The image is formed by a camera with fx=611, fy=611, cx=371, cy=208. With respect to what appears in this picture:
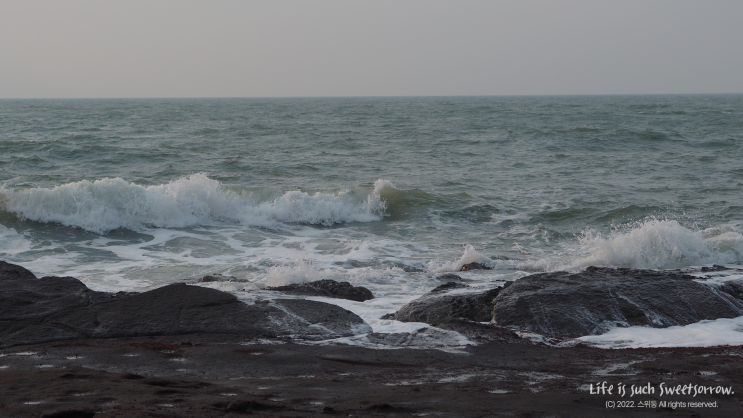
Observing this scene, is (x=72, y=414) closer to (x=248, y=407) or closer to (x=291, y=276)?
(x=248, y=407)

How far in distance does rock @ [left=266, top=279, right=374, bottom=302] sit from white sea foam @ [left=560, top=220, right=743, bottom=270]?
3.74 m

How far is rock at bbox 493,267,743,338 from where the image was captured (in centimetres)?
596

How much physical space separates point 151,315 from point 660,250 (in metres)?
7.96

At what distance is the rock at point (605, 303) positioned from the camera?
5961 millimetres

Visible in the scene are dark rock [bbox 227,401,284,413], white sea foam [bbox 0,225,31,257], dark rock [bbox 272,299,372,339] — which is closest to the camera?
dark rock [bbox 227,401,284,413]

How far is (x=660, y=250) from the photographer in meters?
9.93

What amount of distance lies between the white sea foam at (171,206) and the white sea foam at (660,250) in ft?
18.4

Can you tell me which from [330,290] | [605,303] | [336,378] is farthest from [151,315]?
[605,303]

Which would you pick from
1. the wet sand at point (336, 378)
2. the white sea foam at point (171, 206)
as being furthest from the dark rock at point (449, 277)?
the white sea foam at point (171, 206)

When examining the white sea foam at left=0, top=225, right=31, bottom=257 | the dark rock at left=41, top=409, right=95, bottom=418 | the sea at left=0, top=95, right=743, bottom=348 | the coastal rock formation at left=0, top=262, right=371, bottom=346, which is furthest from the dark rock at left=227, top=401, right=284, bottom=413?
the white sea foam at left=0, top=225, right=31, bottom=257

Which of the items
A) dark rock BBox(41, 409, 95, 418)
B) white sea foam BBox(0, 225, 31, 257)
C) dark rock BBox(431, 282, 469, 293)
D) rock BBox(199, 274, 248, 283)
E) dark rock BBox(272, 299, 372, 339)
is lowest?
white sea foam BBox(0, 225, 31, 257)

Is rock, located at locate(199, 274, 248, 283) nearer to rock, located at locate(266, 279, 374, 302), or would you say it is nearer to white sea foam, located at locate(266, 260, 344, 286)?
white sea foam, located at locate(266, 260, 344, 286)

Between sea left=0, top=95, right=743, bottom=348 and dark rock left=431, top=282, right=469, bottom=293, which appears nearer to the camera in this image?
dark rock left=431, top=282, right=469, bottom=293

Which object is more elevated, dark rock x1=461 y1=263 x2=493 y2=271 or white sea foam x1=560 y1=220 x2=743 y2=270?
white sea foam x1=560 y1=220 x2=743 y2=270
